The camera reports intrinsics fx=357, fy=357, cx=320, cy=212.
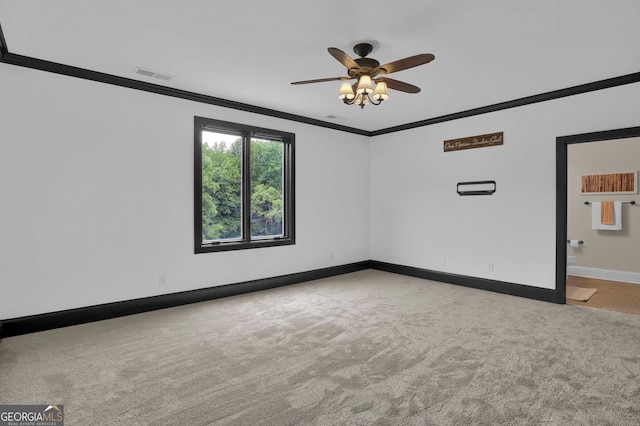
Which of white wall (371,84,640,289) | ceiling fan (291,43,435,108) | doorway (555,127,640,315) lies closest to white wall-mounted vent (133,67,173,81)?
ceiling fan (291,43,435,108)

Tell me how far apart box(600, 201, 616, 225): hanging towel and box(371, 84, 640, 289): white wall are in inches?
101

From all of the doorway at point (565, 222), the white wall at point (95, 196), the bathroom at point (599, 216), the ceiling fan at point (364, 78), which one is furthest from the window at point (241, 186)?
the bathroom at point (599, 216)

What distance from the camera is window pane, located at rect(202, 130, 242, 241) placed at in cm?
474

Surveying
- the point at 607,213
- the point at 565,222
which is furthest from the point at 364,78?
the point at 607,213

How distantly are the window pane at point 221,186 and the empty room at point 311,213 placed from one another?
3 cm

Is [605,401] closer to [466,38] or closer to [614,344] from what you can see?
[614,344]

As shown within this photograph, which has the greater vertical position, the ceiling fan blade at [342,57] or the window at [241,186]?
the ceiling fan blade at [342,57]

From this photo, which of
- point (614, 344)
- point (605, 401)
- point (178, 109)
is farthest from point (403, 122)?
point (605, 401)

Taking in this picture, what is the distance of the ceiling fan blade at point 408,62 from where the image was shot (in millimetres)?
2644

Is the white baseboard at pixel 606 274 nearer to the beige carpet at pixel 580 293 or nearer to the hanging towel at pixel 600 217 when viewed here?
the hanging towel at pixel 600 217

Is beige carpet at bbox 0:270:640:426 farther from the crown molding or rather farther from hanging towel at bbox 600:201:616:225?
hanging towel at bbox 600:201:616:225

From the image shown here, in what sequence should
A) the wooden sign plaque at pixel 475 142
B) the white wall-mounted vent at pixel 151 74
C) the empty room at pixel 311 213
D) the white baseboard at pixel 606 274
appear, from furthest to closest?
1. the white baseboard at pixel 606 274
2. the wooden sign plaque at pixel 475 142
3. the white wall-mounted vent at pixel 151 74
4. the empty room at pixel 311 213

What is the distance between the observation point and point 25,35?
2975mm

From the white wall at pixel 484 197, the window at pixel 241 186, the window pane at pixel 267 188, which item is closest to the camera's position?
the white wall at pixel 484 197
